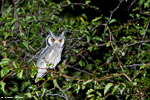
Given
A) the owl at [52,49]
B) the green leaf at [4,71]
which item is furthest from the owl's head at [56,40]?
the green leaf at [4,71]

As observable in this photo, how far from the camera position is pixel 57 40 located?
10.5 feet

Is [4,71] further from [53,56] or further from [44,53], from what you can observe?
[53,56]

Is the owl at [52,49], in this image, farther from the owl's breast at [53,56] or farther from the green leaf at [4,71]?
the green leaf at [4,71]

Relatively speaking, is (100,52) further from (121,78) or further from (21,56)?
(21,56)

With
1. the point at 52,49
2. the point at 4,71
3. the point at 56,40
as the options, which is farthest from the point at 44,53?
the point at 4,71

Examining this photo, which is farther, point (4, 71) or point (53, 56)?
point (53, 56)

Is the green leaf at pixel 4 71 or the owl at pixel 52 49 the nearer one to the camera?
the green leaf at pixel 4 71

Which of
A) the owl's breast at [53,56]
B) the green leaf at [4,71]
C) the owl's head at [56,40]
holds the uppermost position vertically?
the owl's head at [56,40]

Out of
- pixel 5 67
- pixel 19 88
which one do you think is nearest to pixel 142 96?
pixel 5 67

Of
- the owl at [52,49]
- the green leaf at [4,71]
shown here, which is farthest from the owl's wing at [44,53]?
the green leaf at [4,71]

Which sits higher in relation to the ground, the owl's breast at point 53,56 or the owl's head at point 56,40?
the owl's head at point 56,40

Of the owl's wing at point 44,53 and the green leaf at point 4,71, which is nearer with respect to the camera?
the green leaf at point 4,71

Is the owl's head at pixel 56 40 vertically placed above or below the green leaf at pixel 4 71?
above

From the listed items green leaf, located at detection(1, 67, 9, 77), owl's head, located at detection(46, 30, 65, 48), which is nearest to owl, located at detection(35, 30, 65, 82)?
owl's head, located at detection(46, 30, 65, 48)
